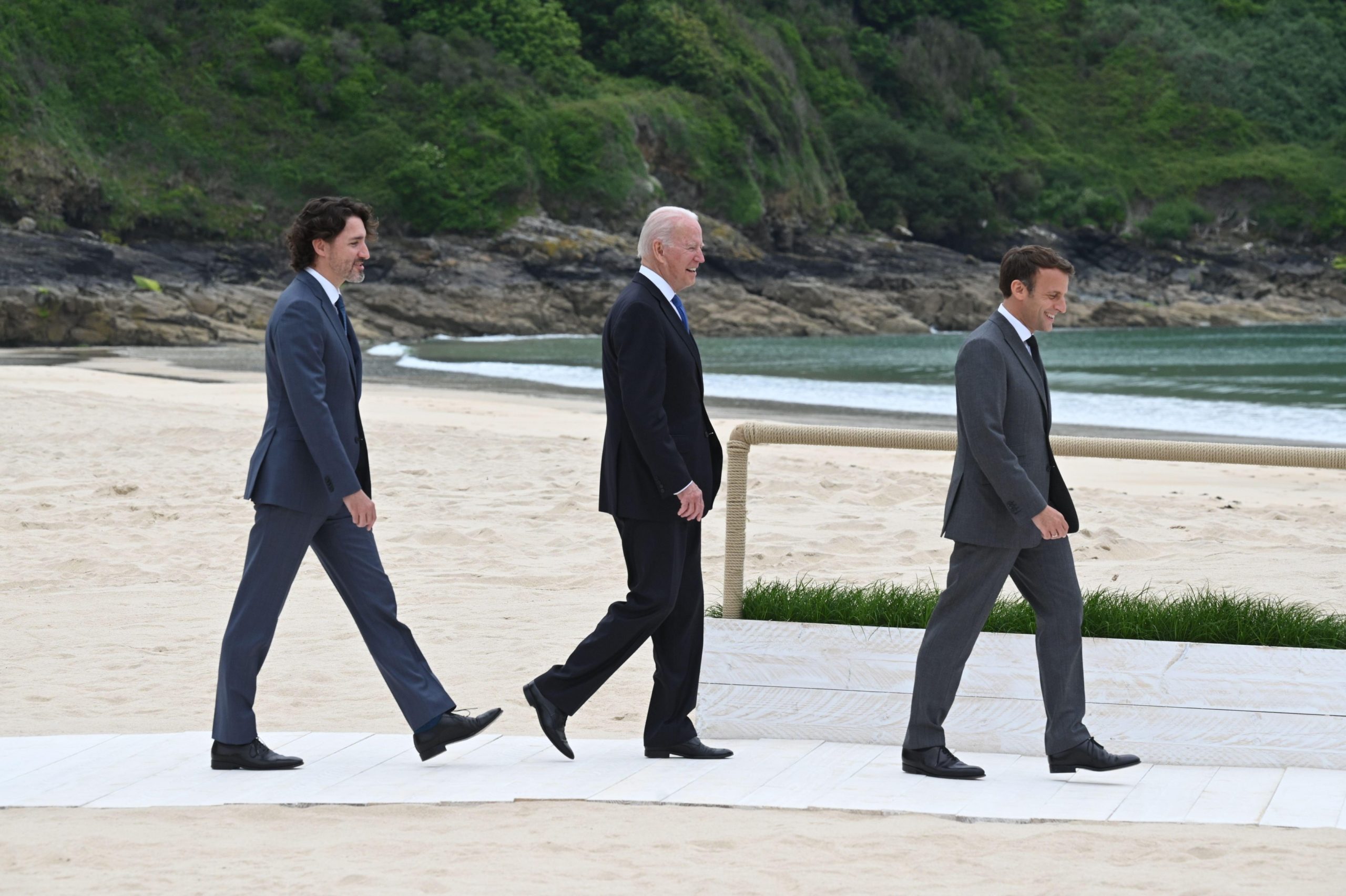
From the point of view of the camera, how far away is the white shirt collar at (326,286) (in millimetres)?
3859

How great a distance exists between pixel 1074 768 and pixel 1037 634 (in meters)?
0.37

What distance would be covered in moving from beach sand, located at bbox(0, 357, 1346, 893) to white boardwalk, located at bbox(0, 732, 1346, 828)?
111 mm

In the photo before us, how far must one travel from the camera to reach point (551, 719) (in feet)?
12.7

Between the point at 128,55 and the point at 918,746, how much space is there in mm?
55668

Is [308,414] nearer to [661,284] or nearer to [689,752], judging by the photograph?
[661,284]

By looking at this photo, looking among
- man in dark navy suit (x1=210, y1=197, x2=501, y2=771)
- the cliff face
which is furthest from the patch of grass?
the cliff face

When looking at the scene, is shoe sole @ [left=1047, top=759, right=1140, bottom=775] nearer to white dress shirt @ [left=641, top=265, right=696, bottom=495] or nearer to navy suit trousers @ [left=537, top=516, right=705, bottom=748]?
navy suit trousers @ [left=537, top=516, right=705, bottom=748]

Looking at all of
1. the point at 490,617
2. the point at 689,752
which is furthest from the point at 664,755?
the point at 490,617

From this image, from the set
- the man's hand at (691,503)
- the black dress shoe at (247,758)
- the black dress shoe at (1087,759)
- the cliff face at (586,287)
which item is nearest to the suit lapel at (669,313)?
the man's hand at (691,503)

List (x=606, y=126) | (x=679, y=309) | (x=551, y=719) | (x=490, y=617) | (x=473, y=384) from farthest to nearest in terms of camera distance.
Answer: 1. (x=606, y=126)
2. (x=473, y=384)
3. (x=490, y=617)
4. (x=679, y=309)
5. (x=551, y=719)

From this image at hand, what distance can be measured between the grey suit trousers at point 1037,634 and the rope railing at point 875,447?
442 millimetres

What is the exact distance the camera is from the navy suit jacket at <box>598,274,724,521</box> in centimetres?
374

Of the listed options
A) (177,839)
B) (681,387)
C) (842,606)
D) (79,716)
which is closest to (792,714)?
(842,606)

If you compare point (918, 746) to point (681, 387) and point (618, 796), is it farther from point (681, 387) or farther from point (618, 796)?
point (681, 387)
